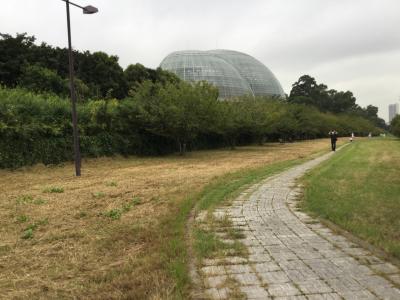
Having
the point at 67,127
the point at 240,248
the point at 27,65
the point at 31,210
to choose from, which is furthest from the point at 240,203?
the point at 27,65

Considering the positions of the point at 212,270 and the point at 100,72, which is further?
the point at 100,72

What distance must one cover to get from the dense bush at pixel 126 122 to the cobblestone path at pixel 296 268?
14.7 meters

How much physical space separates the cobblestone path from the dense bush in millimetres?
14658

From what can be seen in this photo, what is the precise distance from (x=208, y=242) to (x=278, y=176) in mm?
8652

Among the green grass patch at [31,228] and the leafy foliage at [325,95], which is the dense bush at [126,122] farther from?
the leafy foliage at [325,95]

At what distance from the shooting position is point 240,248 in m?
5.21

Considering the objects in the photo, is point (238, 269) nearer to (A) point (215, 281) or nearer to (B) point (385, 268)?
(A) point (215, 281)

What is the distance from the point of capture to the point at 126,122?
2536 centimetres

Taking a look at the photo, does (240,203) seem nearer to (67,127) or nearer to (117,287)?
(117,287)

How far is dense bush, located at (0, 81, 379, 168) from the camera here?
18391 mm

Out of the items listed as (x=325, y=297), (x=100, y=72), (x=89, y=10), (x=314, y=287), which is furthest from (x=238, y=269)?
(x=100, y=72)

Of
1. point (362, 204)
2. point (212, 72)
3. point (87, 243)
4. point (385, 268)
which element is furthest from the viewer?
point (212, 72)

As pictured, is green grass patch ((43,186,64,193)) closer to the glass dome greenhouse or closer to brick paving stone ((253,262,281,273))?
brick paving stone ((253,262,281,273))

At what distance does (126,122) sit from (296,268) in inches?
866
